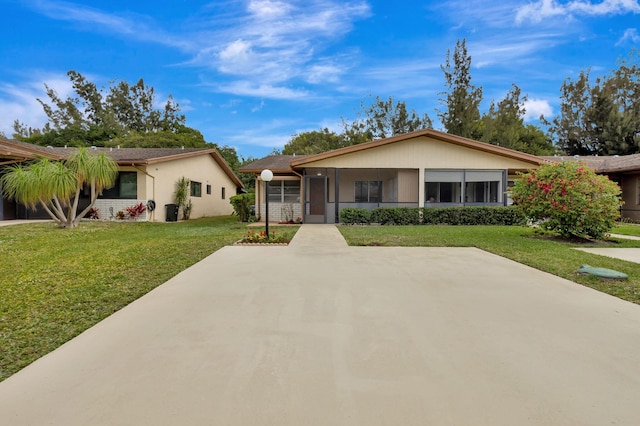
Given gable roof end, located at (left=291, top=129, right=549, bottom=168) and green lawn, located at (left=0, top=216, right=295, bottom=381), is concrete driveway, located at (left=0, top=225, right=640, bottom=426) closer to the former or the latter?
green lawn, located at (left=0, top=216, right=295, bottom=381)

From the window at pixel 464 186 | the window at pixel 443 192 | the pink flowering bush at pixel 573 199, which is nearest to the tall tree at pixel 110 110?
the window at pixel 443 192

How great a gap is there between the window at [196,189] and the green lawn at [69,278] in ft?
29.5

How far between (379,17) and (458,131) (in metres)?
17.7

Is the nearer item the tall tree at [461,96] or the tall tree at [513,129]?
the tall tree at [513,129]

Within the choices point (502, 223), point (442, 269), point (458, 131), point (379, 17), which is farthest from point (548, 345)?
point (458, 131)

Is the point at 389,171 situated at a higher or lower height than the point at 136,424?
higher

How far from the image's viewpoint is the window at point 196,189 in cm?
1859

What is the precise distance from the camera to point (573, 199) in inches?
331

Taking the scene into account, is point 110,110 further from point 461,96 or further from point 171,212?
point 461,96

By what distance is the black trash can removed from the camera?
16.1m

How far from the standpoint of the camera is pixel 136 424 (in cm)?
174

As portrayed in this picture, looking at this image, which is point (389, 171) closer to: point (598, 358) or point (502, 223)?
point (502, 223)

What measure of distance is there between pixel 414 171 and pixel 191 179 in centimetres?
1191

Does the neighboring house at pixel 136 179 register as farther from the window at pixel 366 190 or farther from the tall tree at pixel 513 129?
the tall tree at pixel 513 129
